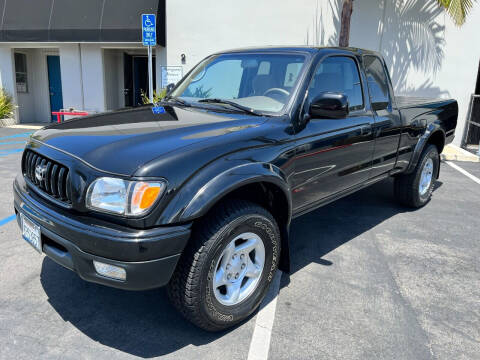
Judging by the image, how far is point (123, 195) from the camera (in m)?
2.17

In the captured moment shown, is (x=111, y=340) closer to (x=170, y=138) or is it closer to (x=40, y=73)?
(x=170, y=138)

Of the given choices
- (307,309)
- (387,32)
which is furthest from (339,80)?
(387,32)

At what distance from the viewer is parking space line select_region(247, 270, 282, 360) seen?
2492mm

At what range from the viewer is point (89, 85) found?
12.8 metres

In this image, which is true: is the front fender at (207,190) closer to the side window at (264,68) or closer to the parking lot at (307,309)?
the parking lot at (307,309)

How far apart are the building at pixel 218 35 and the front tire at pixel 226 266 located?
9119 millimetres

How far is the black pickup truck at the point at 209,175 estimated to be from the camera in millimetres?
2189

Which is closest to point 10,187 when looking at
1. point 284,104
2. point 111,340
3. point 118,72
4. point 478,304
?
point 111,340

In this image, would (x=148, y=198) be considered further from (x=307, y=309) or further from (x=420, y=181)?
(x=420, y=181)

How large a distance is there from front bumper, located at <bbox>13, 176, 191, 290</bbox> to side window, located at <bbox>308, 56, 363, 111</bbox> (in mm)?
1804

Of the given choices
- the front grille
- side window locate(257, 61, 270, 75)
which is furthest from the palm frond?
the front grille

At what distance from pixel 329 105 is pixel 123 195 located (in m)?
1.68

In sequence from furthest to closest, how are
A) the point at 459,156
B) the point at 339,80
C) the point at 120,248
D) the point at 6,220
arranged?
1. the point at 459,156
2. the point at 6,220
3. the point at 339,80
4. the point at 120,248

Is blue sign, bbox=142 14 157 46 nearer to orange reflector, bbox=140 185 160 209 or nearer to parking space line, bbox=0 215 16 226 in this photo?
parking space line, bbox=0 215 16 226
